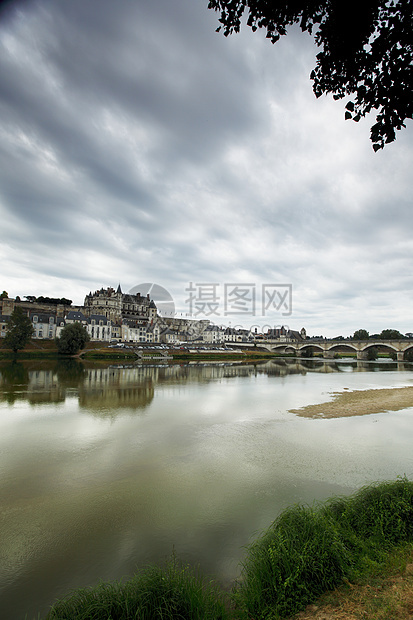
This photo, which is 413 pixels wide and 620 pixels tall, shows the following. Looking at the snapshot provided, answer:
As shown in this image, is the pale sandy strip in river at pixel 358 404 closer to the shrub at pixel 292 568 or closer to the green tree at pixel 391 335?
the shrub at pixel 292 568

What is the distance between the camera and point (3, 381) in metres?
30.6

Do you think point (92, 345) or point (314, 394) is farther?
point (92, 345)

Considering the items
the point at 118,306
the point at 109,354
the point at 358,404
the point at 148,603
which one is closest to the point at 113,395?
the point at 358,404

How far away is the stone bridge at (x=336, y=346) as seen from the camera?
80.7m

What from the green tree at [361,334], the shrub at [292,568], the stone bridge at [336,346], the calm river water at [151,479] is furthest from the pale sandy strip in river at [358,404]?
the green tree at [361,334]

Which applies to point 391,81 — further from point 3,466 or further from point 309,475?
point 3,466

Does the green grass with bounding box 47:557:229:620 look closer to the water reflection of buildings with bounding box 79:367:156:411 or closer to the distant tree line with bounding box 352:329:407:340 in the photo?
the water reflection of buildings with bounding box 79:367:156:411

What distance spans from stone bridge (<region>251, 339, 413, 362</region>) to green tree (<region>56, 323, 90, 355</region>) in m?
68.5

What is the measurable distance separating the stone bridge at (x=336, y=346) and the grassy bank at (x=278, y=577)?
85930 mm

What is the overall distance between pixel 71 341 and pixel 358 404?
54624 mm

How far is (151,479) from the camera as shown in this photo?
1011 centimetres

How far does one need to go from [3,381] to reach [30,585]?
99.6 feet

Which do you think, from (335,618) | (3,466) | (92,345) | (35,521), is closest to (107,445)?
(3,466)

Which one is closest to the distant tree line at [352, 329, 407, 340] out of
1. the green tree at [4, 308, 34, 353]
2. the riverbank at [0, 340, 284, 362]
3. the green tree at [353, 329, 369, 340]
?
the green tree at [353, 329, 369, 340]
